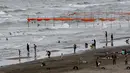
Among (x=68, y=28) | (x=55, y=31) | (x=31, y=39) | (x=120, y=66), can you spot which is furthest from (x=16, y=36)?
(x=120, y=66)

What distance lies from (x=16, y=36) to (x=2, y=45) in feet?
34.0

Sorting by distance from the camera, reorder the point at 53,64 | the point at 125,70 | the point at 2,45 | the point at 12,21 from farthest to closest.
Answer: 1. the point at 12,21
2. the point at 2,45
3. the point at 53,64
4. the point at 125,70

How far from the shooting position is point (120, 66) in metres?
34.2

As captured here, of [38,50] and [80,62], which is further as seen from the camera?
[38,50]

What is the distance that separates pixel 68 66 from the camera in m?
35.4

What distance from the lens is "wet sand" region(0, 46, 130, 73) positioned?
109 feet

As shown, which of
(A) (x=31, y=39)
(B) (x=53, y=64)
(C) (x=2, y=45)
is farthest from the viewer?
(A) (x=31, y=39)

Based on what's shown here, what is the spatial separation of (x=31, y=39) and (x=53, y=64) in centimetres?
2076

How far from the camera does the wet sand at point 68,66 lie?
3319 cm

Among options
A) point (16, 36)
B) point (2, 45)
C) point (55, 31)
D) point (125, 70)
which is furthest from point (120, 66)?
point (55, 31)

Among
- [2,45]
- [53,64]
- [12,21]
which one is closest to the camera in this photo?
[53,64]

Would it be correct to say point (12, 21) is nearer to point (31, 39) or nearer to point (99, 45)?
point (31, 39)

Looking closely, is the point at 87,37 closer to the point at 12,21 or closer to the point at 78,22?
the point at 78,22

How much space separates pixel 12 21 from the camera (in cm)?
8825
